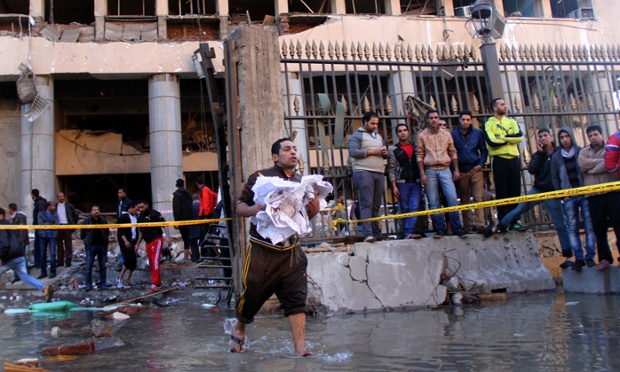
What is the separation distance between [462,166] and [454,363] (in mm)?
4639

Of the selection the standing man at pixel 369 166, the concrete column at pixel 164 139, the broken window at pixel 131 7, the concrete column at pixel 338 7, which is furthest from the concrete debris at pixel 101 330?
the broken window at pixel 131 7

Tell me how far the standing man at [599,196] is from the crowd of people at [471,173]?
Result: 0.04ft

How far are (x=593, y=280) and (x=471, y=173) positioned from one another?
6.78 ft

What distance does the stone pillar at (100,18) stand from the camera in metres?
18.5

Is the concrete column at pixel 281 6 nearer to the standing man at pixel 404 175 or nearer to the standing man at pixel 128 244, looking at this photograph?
the standing man at pixel 128 244

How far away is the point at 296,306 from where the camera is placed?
12.7 ft

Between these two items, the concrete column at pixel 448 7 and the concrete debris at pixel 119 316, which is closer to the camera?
the concrete debris at pixel 119 316

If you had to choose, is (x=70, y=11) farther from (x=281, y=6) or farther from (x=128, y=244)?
(x=128, y=244)

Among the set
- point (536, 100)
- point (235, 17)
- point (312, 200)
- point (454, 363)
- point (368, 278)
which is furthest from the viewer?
point (235, 17)

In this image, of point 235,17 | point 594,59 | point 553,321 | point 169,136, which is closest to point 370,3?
point 235,17

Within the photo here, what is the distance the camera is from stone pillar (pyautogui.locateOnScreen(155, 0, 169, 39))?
18766mm

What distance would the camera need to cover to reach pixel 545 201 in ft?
22.8

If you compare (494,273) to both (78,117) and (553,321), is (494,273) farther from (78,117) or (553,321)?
(78,117)

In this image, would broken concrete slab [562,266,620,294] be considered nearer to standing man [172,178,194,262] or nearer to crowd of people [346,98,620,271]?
crowd of people [346,98,620,271]
